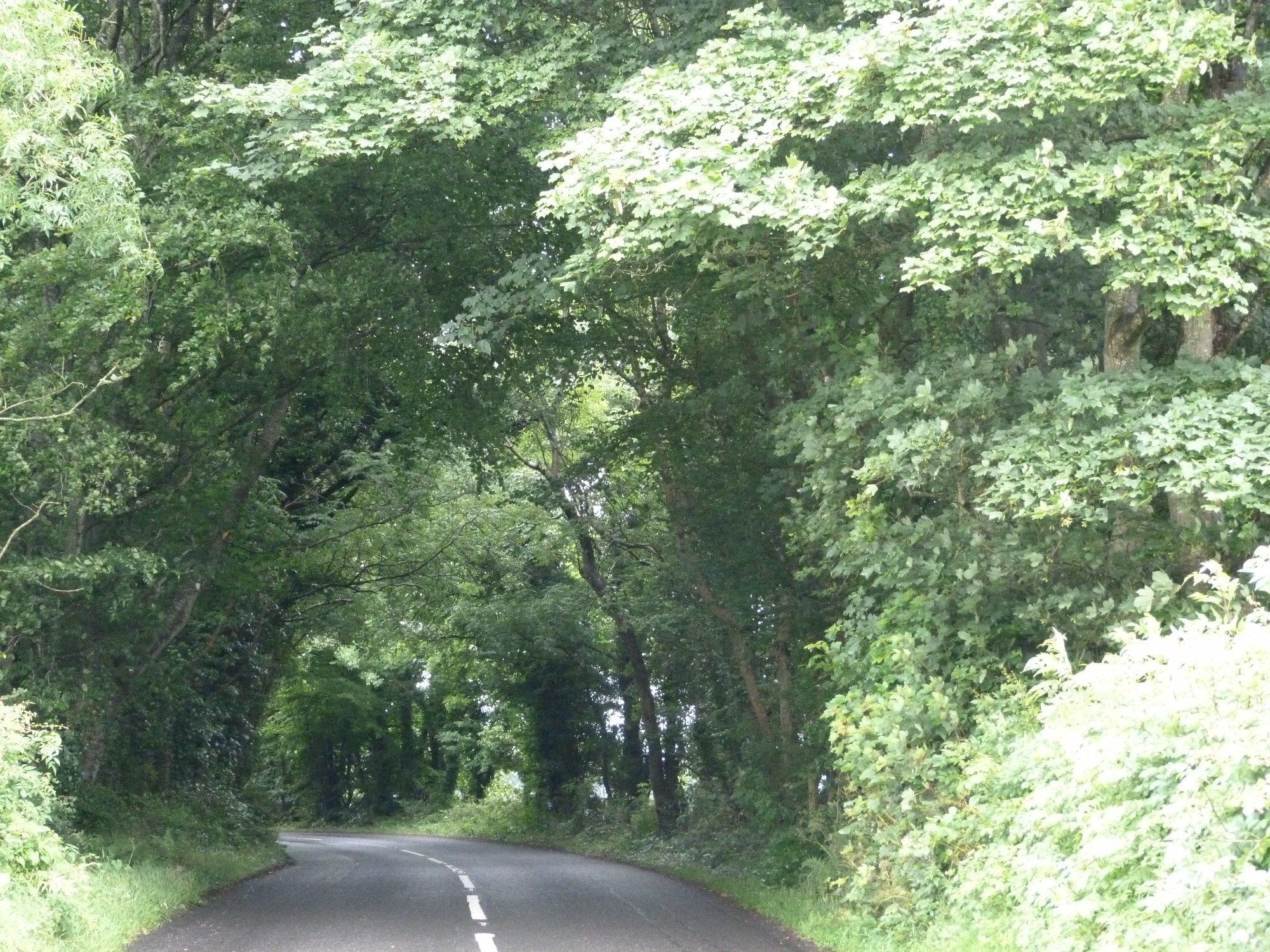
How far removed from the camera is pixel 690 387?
2012 centimetres

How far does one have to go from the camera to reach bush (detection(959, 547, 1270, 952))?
222 inches

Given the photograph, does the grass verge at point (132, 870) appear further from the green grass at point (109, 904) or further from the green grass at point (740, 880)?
the green grass at point (740, 880)

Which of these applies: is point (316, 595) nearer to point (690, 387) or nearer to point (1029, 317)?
point (690, 387)

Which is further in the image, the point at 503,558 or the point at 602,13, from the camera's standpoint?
the point at 503,558

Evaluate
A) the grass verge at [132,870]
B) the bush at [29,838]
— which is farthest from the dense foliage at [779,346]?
the grass verge at [132,870]

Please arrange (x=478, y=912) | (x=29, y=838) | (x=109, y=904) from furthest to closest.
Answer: (x=478, y=912) → (x=109, y=904) → (x=29, y=838)

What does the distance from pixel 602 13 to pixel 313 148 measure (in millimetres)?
3982

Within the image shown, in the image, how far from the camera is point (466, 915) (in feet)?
45.0

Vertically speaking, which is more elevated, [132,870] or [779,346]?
[779,346]

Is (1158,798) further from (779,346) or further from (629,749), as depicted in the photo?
(629,749)

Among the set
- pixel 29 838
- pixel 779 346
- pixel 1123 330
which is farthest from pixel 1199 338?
pixel 29 838

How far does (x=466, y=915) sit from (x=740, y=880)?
16.6ft

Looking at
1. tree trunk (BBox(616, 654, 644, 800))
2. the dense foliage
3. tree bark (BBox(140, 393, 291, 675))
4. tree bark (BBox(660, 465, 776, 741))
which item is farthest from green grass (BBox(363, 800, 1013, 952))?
tree bark (BBox(140, 393, 291, 675))

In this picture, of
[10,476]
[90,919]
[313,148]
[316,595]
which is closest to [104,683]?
[10,476]
